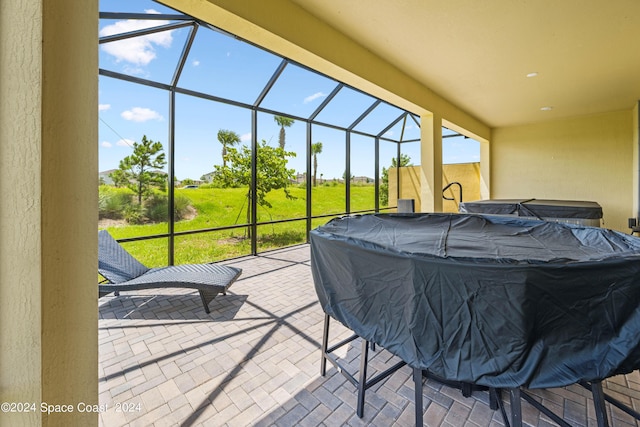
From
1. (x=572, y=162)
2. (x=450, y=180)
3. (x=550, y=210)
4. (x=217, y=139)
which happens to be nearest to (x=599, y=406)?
(x=550, y=210)

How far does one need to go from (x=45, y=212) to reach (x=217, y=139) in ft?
20.4

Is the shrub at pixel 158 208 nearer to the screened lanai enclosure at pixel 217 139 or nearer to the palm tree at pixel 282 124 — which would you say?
the screened lanai enclosure at pixel 217 139

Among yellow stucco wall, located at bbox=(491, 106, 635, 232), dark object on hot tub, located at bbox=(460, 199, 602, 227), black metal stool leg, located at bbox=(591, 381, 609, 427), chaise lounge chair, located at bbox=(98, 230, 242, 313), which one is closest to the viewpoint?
black metal stool leg, located at bbox=(591, 381, 609, 427)

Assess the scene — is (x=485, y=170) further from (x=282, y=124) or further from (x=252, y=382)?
(x=252, y=382)

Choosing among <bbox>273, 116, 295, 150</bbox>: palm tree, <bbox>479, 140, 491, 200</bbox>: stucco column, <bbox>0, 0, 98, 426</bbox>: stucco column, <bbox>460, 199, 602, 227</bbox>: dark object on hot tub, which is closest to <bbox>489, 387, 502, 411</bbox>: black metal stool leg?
<bbox>0, 0, 98, 426</bbox>: stucco column

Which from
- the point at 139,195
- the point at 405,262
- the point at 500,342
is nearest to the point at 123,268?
the point at 139,195

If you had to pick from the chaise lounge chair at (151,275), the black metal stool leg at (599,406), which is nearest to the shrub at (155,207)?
the chaise lounge chair at (151,275)

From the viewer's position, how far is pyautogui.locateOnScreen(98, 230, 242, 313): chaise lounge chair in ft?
9.32

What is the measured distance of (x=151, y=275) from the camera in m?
3.15

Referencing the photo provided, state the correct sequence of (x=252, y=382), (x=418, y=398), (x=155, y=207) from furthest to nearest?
(x=155, y=207) < (x=252, y=382) < (x=418, y=398)

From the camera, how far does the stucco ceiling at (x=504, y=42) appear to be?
9.40ft

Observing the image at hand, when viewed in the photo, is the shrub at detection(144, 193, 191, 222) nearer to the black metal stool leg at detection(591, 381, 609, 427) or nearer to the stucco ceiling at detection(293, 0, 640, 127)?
the stucco ceiling at detection(293, 0, 640, 127)

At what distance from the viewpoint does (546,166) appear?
304 inches

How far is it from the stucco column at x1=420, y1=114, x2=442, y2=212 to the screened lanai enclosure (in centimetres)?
101
